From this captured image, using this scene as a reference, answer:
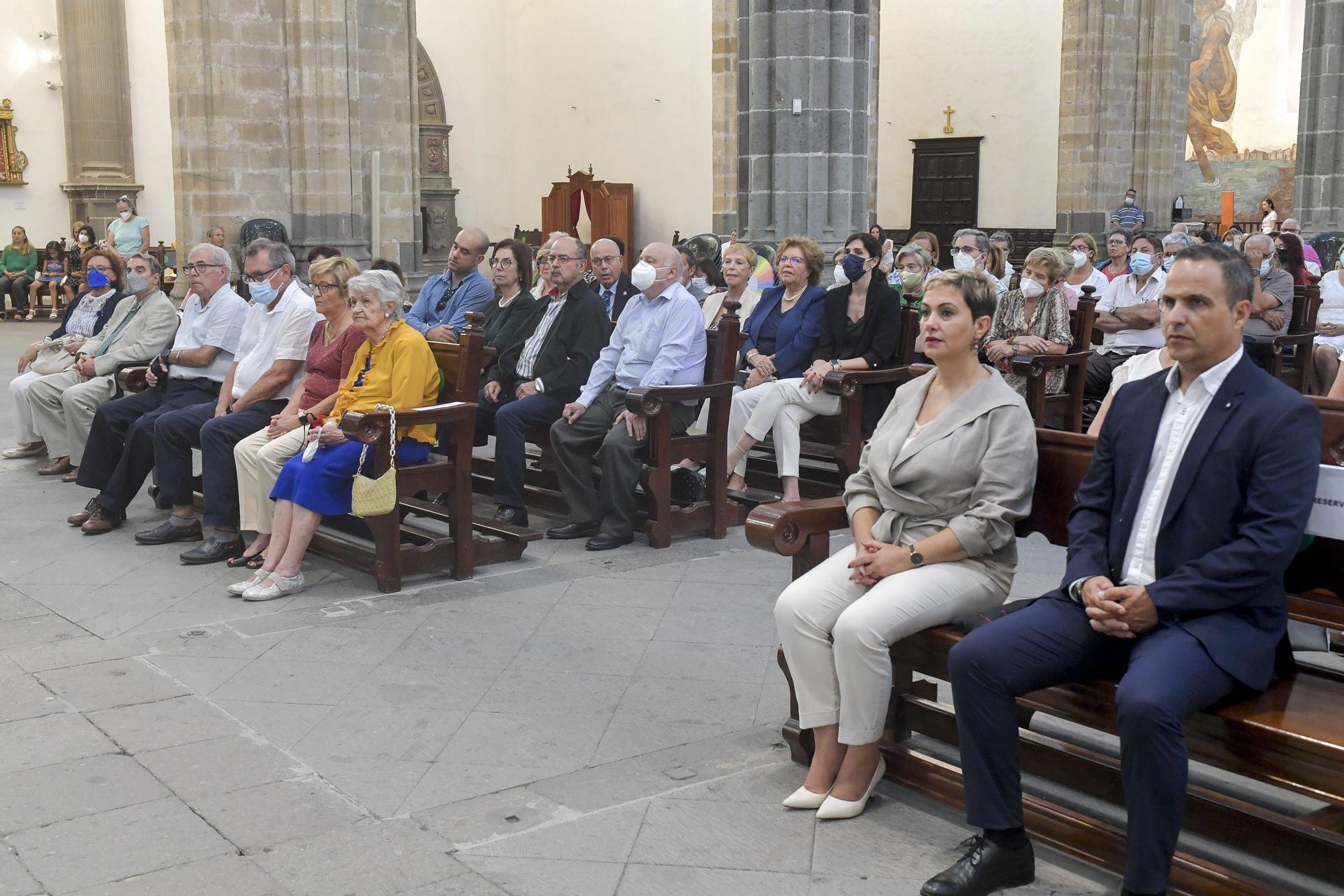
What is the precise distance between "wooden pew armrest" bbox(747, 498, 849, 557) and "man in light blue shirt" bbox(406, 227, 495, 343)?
405 cm

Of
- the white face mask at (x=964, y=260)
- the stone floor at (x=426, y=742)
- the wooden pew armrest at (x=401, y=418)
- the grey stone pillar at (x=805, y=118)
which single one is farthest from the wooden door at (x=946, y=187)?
the wooden pew armrest at (x=401, y=418)

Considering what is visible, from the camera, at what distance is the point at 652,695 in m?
4.22

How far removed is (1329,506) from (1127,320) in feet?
18.6

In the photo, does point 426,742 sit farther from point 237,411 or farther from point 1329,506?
point 237,411

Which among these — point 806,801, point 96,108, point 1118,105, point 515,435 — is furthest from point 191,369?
point 1118,105

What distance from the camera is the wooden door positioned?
21.9 metres

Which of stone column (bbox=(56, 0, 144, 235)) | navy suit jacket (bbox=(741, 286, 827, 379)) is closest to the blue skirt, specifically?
navy suit jacket (bbox=(741, 286, 827, 379))

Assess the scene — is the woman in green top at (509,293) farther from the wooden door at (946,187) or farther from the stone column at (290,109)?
the wooden door at (946,187)

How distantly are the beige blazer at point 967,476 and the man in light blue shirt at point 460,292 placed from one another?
4.21 m

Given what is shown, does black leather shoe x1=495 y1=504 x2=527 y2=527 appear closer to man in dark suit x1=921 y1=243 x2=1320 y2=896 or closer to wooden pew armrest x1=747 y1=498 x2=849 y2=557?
wooden pew armrest x1=747 y1=498 x2=849 y2=557

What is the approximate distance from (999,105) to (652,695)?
1888cm

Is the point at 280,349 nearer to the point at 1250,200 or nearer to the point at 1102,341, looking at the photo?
the point at 1102,341

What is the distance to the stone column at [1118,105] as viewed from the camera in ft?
60.1

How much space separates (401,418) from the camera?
5.39m
